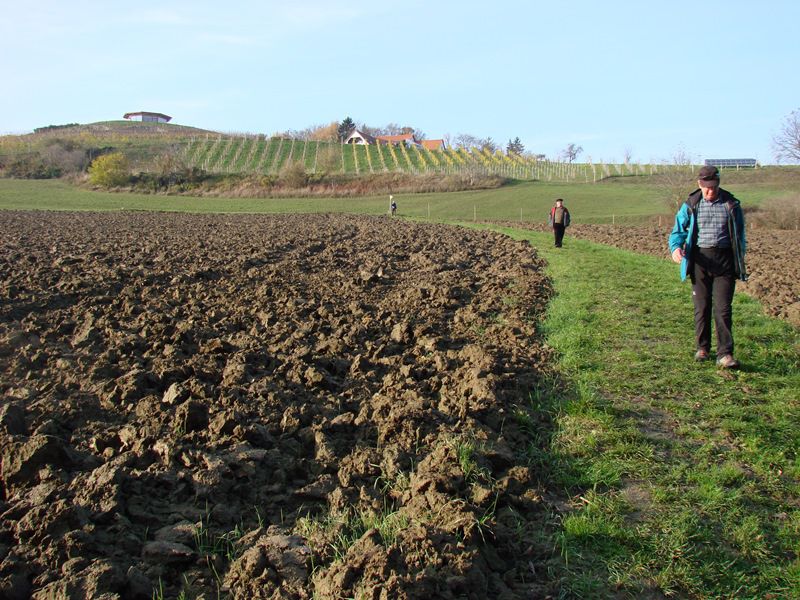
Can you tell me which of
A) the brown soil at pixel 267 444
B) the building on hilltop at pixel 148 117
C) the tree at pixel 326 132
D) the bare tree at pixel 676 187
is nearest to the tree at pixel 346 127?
the tree at pixel 326 132

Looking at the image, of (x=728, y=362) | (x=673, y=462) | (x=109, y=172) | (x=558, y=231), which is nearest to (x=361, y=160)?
(x=109, y=172)

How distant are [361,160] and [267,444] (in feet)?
283

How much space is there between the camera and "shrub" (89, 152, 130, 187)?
210 feet

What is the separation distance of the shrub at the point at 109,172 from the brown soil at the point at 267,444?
58.9 m

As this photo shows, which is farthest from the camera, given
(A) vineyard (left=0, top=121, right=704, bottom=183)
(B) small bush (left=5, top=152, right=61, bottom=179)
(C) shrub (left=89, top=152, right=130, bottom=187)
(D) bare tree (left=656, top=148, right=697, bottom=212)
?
(A) vineyard (left=0, top=121, right=704, bottom=183)

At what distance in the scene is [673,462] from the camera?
16.1 feet

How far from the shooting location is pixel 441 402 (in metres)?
5.96

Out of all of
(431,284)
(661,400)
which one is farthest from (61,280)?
(661,400)

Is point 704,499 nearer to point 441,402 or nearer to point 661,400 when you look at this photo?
point 661,400

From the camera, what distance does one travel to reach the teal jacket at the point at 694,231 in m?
7.00

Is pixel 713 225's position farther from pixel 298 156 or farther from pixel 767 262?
pixel 298 156

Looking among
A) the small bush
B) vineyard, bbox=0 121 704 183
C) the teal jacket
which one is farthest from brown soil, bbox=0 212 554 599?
the small bush

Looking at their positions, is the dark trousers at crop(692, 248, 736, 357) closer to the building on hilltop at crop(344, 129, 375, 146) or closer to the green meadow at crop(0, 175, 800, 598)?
the green meadow at crop(0, 175, 800, 598)

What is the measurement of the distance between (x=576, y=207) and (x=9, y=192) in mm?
49851
